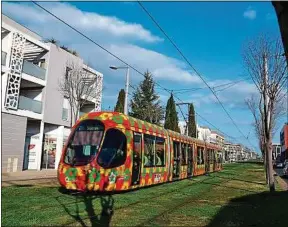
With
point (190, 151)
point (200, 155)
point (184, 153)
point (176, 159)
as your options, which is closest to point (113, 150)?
point (176, 159)

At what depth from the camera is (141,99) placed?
202 ft

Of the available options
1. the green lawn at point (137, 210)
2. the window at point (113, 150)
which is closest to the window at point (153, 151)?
the window at point (113, 150)

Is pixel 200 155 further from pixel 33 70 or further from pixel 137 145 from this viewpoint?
pixel 33 70

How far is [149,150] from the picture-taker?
16266 mm

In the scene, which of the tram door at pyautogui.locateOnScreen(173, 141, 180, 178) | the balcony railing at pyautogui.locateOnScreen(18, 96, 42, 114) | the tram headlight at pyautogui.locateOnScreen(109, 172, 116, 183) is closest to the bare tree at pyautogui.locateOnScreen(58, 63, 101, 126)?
the balcony railing at pyautogui.locateOnScreen(18, 96, 42, 114)

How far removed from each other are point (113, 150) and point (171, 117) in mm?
51257

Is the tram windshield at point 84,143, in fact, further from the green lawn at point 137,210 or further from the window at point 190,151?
the window at point 190,151

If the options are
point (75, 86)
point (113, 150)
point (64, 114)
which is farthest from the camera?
point (64, 114)

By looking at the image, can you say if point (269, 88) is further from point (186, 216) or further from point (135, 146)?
point (186, 216)

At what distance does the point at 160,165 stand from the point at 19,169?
15534 millimetres

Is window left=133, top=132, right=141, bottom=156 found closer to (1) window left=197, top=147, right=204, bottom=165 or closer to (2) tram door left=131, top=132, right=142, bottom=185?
(2) tram door left=131, top=132, right=142, bottom=185

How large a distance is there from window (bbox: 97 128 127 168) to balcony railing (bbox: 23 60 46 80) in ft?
62.5

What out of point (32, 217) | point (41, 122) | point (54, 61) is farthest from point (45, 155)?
point (32, 217)

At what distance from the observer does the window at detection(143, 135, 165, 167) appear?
15.9 m
